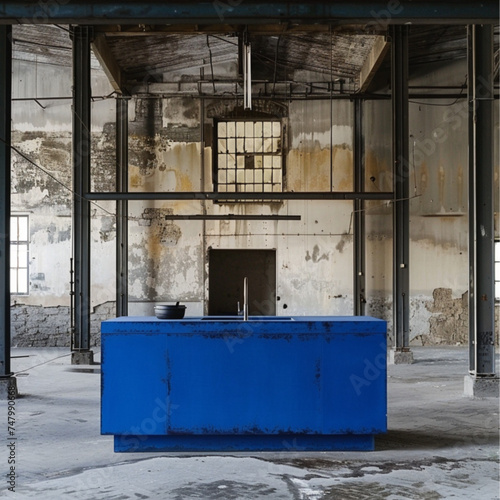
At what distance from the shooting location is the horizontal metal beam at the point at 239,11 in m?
4.76

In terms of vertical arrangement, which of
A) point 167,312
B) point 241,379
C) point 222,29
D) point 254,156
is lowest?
point 241,379

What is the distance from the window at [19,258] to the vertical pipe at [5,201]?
713 centimetres

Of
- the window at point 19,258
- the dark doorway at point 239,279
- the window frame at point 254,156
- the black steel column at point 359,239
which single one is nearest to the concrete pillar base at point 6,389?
the window at point 19,258

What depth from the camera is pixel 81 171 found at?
40.6 feet

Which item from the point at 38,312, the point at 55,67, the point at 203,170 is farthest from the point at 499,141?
the point at 38,312

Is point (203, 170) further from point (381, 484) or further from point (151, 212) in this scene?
point (381, 484)

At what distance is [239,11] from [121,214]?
37.7ft

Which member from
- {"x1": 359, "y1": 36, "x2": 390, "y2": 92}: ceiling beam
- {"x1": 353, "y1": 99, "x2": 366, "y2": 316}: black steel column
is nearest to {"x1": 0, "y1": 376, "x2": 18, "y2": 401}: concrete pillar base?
{"x1": 353, "y1": 99, "x2": 366, "y2": 316}: black steel column

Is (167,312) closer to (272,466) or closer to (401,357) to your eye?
(272,466)

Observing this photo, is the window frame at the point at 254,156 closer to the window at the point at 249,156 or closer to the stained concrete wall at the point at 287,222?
the window at the point at 249,156

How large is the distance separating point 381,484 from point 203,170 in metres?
11.9

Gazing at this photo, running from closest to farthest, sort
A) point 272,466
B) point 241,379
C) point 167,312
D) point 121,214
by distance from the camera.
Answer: point 272,466
point 241,379
point 167,312
point 121,214

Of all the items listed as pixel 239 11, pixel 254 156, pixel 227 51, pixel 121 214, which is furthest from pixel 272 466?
pixel 227 51

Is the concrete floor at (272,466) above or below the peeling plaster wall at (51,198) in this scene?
below
